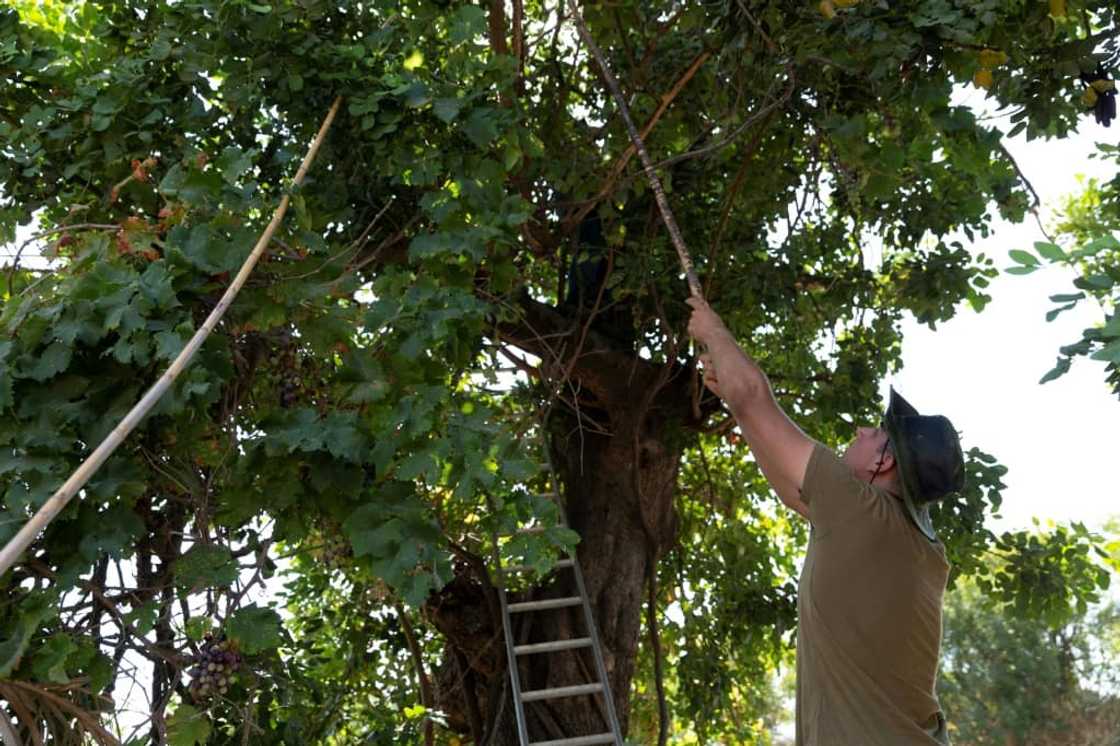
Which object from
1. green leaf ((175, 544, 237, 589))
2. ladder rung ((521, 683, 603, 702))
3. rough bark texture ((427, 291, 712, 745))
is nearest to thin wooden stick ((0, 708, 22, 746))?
green leaf ((175, 544, 237, 589))

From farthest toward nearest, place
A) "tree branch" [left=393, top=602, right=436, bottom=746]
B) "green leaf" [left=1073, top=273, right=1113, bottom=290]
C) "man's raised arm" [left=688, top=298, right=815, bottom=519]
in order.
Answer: "tree branch" [left=393, top=602, right=436, bottom=746], "man's raised arm" [left=688, top=298, right=815, bottom=519], "green leaf" [left=1073, top=273, right=1113, bottom=290]

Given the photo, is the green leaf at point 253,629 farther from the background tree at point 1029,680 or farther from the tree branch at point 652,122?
the background tree at point 1029,680

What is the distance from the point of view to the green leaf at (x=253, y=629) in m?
2.88

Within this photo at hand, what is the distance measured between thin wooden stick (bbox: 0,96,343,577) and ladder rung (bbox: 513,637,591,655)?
2.80m

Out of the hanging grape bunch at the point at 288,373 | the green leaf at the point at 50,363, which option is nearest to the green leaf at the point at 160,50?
the hanging grape bunch at the point at 288,373

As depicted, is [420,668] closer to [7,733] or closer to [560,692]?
[560,692]

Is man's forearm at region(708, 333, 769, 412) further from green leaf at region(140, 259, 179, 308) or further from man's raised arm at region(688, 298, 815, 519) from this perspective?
green leaf at region(140, 259, 179, 308)

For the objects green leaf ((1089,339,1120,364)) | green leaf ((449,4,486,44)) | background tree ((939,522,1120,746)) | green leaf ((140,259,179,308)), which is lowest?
green leaf ((1089,339,1120,364))

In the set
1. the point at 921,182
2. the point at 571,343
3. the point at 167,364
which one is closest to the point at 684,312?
the point at 571,343

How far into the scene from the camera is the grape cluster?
301cm

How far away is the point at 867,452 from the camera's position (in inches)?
117

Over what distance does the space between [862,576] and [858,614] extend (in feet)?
0.25

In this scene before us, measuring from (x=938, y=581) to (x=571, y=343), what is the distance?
313 cm

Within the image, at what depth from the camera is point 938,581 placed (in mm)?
2898
